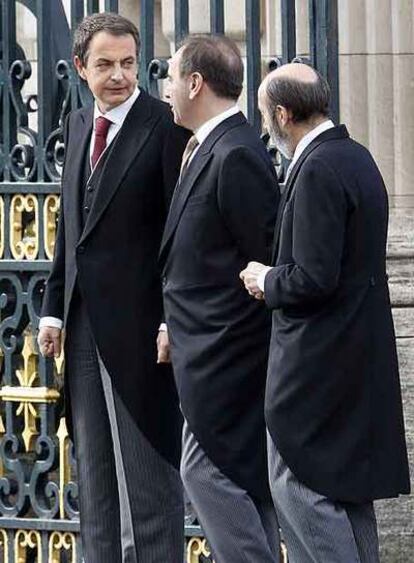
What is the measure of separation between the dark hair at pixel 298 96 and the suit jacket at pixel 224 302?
230 mm

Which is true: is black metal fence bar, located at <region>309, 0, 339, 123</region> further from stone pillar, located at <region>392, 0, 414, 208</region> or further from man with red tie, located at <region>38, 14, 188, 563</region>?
man with red tie, located at <region>38, 14, 188, 563</region>

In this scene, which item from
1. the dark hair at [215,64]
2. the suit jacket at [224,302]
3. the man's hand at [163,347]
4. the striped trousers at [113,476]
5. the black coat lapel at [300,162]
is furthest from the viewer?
the striped trousers at [113,476]

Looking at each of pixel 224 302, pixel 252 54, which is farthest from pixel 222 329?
pixel 252 54

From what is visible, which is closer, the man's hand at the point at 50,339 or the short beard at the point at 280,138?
the short beard at the point at 280,138

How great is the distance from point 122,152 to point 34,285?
102cm

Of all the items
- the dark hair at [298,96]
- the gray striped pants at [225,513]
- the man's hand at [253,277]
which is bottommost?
the gray striped pants at [225,513]

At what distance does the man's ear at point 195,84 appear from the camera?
591 cm

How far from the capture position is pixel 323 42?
6.81m

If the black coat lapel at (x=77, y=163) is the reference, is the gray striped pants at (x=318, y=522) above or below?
below

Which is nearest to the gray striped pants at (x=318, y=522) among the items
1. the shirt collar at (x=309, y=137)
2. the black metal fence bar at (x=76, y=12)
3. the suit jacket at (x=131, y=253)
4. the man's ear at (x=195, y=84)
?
Answer: the suit jacket at (x=131, y=253)

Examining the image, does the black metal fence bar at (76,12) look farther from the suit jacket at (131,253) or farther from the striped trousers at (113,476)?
the striped trousers at (113,476)

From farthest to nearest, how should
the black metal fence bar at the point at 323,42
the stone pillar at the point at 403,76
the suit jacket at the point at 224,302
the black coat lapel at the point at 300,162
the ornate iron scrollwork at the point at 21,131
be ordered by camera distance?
the stone pillar at the point at 403,76 → the ornate iron scrollwork at the point at 21,131 → the black metal fence bar at the point at 323,42 → the suit jacket at the point at 224,302 → the black coat lapel at the point at 300,162

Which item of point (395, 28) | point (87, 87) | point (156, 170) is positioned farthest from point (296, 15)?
point (156, 170)

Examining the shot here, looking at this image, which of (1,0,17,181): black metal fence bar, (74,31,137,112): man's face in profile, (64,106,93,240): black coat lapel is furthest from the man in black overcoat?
(1,0,17,181): black metal fence bar
